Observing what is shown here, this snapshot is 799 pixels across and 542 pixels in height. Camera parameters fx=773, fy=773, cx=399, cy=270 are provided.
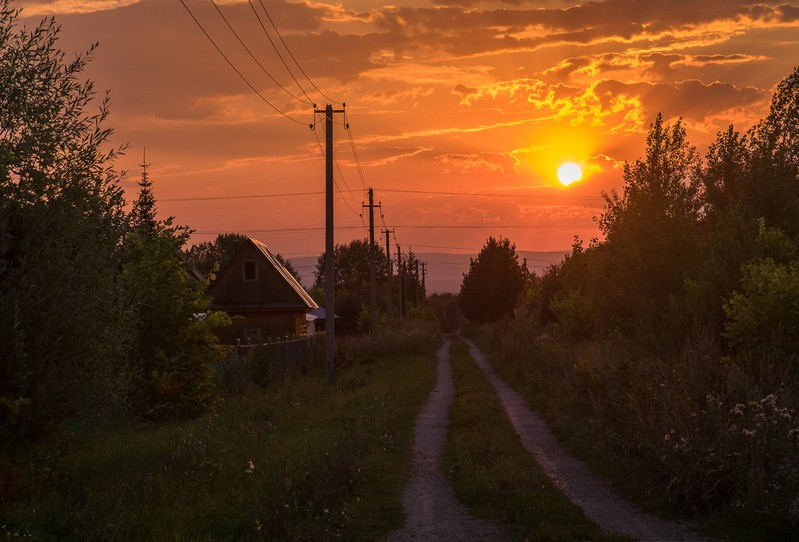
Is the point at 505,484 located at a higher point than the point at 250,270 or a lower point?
lower

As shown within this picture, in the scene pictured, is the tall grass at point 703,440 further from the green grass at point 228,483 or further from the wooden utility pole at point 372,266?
the wooden utility pole at point 372,266

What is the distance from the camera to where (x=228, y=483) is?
10.8m

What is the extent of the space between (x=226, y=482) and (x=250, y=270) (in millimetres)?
39213

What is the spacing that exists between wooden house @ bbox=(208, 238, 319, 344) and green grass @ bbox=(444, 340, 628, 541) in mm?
31091

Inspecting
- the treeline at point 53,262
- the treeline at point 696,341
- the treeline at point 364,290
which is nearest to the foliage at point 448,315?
the treeline at point 364,290

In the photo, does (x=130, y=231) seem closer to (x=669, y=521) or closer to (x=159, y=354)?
(x=159, y=354)

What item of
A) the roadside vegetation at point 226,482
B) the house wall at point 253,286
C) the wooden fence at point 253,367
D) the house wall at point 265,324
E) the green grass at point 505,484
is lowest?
the green grass at point 505,484

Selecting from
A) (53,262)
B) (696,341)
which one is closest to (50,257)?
(53,262)

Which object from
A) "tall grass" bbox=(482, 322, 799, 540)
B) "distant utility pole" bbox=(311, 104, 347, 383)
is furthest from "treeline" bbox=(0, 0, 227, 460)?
"distant utility pole" bbox=(311, 104, 347, 383)

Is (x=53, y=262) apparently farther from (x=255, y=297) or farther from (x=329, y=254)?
(x=255, y=297)

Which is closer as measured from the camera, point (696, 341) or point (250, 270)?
point (696, 341)

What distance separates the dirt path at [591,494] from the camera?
29.7 ft

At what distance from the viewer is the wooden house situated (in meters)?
48.9

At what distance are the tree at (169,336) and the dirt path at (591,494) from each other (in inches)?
293
